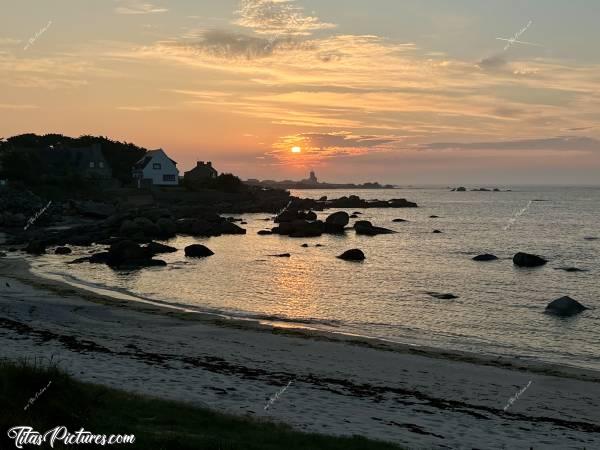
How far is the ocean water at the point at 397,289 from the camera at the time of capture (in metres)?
25.2

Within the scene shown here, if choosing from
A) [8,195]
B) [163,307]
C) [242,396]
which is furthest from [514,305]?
[8,195]

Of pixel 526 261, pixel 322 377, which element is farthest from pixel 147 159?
pixel 322 377

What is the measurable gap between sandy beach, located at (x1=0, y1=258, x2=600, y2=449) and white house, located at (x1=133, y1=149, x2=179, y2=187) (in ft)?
316

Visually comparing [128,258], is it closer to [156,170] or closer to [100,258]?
[100,258]

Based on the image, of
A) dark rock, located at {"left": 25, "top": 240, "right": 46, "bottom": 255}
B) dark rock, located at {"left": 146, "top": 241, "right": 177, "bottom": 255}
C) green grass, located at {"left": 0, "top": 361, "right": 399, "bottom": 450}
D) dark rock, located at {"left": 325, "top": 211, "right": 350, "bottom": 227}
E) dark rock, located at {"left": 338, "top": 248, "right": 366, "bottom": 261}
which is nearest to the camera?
green grass, located at {"left": 0, "top": 361, "right": 399, "bottom": 450}

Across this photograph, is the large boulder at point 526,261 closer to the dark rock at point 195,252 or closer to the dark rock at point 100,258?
the dark rock at point 195,252

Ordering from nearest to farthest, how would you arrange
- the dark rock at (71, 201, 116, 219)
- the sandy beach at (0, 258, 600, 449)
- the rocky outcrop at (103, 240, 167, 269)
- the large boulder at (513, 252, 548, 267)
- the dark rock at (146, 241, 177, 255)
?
the sandy beach at (0, 258, 600, 449) < the rocky outcrop at (103, 240, 167, 269) < the large boulder at (513, 252, 548, 267) < the dark rock at (146, 241, 177, 255) < the dark rock at (71, 201, 116, 219)

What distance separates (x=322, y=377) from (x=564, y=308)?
1707cm

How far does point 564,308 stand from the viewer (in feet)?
95.5

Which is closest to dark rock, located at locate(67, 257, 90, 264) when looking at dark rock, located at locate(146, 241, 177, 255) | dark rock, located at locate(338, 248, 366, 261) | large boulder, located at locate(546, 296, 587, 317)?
dark rock, located at locate(146, 241, 177, 255)

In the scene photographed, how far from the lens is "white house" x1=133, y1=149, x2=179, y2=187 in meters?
120

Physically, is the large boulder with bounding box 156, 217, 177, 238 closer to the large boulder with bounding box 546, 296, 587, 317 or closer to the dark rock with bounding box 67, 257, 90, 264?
the dark rock with bounding box 67, 257, 90, 264

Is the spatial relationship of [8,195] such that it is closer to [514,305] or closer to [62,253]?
[62,253]

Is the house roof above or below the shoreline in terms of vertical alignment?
above
